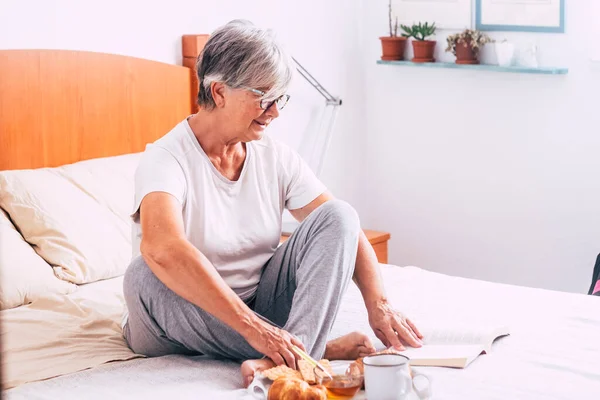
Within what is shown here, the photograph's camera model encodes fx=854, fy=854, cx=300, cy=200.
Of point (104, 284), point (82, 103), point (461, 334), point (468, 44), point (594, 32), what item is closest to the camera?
point (461, 334)

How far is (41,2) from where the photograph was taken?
2291 mm

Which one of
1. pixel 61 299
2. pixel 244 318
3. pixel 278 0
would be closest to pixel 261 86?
pixel 244 318

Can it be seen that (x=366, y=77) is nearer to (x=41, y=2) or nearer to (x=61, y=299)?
(x=41, y=2)

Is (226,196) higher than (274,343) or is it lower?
higher

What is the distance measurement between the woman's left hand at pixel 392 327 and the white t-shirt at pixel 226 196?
270 mm

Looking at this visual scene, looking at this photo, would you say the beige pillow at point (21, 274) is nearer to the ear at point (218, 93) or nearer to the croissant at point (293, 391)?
the ear at point (218, 93)

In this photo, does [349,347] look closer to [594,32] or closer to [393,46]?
[594,32]

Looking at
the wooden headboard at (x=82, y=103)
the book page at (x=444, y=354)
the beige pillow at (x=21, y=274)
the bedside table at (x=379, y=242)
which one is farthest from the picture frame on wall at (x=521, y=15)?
the beige pillow at (x=21, y=274)

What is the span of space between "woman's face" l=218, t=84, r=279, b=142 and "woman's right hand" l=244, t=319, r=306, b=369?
16.8 inches

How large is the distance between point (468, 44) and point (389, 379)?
2.12 meters

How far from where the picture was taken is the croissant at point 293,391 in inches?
51.9

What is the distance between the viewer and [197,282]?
4.93ft

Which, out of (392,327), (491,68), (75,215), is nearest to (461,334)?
(392,327)

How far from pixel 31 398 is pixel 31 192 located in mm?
774
